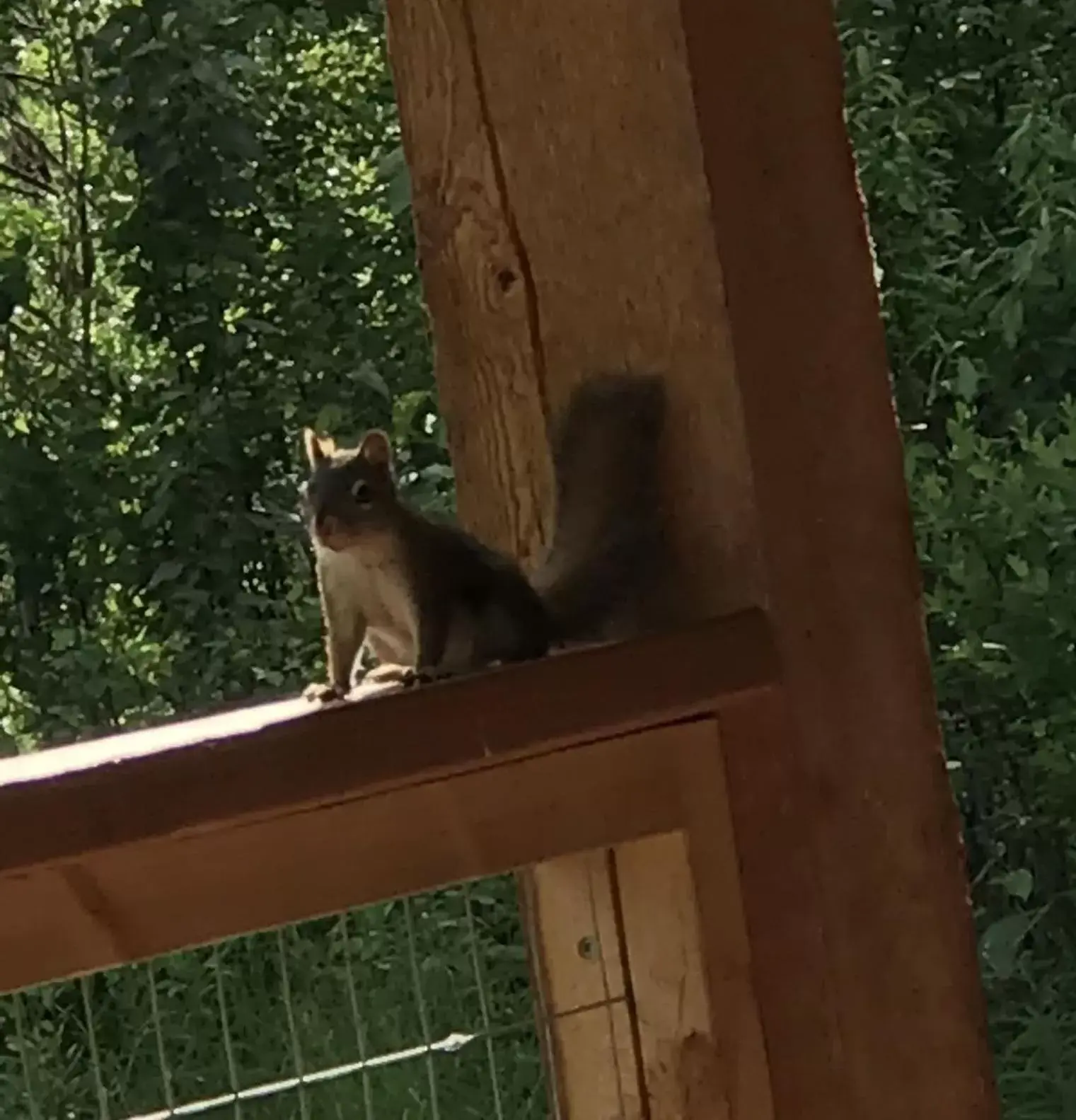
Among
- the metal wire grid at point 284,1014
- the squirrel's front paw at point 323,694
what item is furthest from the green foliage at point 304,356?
the squirrel's front paw at point 323,694

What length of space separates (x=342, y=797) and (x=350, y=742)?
0.06 ft

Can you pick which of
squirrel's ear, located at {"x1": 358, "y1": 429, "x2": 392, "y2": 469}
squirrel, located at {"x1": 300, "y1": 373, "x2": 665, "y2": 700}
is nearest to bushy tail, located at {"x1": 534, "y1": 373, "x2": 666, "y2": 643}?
squirrel, located at {"x1": 300, "y1": 373, "x2": 665, "y2": 700}

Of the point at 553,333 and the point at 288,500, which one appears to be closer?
the point at 553,333

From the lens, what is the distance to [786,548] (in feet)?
2.33

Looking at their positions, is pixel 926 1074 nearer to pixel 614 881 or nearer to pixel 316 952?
pixel 614 881

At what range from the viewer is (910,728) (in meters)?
0.73

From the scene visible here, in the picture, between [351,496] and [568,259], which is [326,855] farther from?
[351,496]

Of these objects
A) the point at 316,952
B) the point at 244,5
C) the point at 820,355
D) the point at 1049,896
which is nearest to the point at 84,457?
the point at 244,5

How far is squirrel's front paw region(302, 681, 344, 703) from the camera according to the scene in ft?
2.51

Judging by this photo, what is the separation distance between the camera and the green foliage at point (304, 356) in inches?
80.0

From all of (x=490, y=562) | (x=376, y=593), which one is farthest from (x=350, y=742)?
(x=376, y=593)

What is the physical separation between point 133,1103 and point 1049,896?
942 millimetres

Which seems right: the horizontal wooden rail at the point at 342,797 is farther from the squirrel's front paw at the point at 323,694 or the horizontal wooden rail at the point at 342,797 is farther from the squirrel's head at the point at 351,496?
the squirrel's head at the point at 351,496

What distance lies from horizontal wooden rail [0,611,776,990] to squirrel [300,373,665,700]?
87mm
